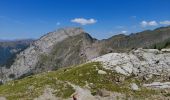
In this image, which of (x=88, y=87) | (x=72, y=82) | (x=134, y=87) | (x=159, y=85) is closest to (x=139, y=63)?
(x=159, y=85)

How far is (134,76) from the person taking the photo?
243 feet

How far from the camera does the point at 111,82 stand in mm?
69500

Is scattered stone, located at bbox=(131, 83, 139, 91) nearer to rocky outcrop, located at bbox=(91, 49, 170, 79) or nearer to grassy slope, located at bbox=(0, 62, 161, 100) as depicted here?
grassy slope, located at bbox=(0, 62, 161, 100)

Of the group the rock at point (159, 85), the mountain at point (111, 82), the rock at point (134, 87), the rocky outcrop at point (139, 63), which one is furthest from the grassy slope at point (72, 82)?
the rock at point (159, 85)

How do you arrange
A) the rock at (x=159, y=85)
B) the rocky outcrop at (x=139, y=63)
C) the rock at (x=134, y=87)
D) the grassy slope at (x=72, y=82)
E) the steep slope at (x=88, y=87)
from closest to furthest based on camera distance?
the steep slope at (x=88, y=87), the grassy slope at (x=72, y=82), the rock at (x=134, y=87), the rock at (x=159, y=85), the rocky outcrop at (x=139, y=63)

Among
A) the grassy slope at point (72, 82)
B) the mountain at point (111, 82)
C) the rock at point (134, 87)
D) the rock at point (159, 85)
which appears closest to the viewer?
the mountain at point (111, 82)

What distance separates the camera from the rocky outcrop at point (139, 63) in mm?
75438

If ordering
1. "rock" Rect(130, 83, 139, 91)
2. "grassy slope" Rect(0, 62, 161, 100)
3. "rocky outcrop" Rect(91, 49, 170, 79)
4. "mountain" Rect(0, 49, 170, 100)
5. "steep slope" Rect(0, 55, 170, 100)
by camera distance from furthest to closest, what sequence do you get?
"rocky outcrop" Rect(91, 49, 170, 79), "rock" Rect(130, 83, 139, 91), "grassy slope" Rect(0, 62, 161, 100), "mountain" Rect(0, 49, 170, 100), "steep slope" Rect(0, 55, 170, 100)

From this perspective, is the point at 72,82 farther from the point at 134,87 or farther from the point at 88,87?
the point at 134,87

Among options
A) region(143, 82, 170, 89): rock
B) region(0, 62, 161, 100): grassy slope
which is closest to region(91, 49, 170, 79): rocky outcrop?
region(0, 62, 161, 100): grassy slope

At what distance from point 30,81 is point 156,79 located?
29792 millimetres

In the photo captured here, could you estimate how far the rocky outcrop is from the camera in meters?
75.4

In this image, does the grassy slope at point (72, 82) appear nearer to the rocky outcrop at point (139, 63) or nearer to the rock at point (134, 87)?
the rock at point (134, 87)

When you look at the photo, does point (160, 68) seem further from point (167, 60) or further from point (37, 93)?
point (37, 93)
